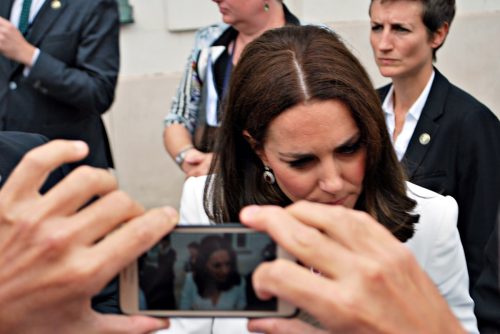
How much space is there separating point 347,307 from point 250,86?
154cm

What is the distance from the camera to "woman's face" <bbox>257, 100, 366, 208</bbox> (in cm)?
237

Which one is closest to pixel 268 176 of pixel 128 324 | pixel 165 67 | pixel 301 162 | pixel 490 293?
pixel 301 162

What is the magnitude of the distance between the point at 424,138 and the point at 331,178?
4.38ft

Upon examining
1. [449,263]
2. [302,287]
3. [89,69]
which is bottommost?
[449,263]

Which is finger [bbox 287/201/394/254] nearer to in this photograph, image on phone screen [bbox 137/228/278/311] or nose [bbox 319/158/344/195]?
image on phone screen [bbox 137/228/278/311]

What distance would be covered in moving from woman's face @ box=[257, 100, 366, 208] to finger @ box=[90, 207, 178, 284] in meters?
1.15

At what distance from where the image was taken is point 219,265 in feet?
4.96

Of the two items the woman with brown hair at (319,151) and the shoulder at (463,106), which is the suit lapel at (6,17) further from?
the shoulder at (463,106)

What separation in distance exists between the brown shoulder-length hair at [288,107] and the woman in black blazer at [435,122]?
836 mm

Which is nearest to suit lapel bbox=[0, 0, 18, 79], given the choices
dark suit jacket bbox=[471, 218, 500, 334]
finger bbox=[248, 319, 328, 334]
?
dark suit jacket bbox=[471, 218, 500, 334]

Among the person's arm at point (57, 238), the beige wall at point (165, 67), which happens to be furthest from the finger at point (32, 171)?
the beige wall at point (165, 67)

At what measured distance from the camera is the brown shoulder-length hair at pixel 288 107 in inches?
96.7

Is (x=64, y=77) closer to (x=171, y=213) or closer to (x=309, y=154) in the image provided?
(x=309, y=154)

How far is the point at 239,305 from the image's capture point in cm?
149
